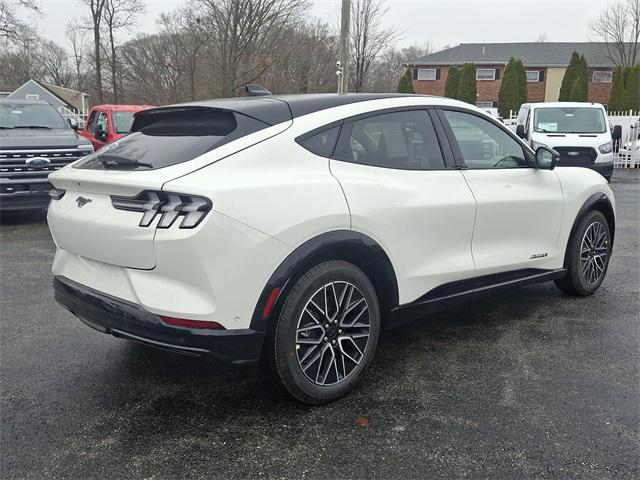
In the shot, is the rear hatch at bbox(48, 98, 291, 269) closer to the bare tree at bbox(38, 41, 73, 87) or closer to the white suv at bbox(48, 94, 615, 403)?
the white suv at bbox(48, 94, 615, 403)

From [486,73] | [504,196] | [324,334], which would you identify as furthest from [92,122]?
[486,73]

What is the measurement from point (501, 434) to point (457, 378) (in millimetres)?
674

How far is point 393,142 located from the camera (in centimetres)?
362

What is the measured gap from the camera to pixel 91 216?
9.97ft

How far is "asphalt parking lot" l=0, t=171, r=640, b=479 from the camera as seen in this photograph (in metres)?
2.63

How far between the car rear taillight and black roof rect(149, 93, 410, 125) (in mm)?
674

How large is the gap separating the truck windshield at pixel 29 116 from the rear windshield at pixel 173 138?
24.2ft

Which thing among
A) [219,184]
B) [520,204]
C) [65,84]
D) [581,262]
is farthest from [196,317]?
[65,84]

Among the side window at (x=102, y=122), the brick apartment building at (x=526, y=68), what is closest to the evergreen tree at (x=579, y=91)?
the brick apartment building at (x=526, y=68)

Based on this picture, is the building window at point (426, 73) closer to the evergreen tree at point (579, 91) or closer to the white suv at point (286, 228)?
the evergreen tree at point (579, 91)

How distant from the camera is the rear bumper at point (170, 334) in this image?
2756 mm

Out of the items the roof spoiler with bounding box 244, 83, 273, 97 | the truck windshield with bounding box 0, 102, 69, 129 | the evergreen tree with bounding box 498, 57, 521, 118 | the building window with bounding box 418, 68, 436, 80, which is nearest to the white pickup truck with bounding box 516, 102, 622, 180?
the truck windshield with bounding box 0, 102, 69, 129

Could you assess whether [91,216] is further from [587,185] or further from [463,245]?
[587,185]

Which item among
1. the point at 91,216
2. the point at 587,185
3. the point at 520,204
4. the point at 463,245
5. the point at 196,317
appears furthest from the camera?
the point at 587,185
